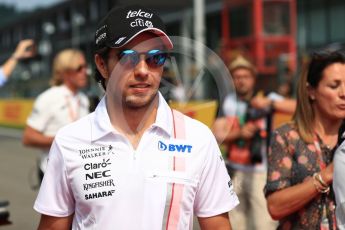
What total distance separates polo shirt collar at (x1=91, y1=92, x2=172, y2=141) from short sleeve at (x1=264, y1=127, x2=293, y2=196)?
0.93 metres

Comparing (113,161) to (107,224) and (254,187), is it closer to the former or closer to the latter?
→ (107,224)

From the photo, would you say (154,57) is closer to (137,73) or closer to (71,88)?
(137,73)

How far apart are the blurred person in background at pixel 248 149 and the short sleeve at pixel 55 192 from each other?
221 centimetres

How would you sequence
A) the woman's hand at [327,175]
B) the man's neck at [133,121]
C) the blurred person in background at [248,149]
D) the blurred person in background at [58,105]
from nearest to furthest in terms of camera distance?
the man's neck at [133,121] → the woman's hand at [327,175] → the blurred person in background at [248,149] → the blurred person in background at [58,105]

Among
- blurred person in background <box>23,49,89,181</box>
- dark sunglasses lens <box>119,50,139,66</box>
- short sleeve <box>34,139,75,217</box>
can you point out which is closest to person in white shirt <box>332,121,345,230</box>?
dark sunglasses lens <box>119,50,139,66</box>

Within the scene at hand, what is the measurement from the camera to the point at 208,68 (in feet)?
7.36

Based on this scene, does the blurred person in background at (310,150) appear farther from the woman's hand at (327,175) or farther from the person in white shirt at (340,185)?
the person in white shirt at (340,185)

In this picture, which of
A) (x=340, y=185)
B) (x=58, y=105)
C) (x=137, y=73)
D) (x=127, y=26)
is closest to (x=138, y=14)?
(x=127, y=26)

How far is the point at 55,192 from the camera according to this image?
2143 mm


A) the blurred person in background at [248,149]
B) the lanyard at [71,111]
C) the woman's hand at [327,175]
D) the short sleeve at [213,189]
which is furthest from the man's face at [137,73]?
the lanyard at [71,111]

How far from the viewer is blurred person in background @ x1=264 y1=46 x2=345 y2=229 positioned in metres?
2.81

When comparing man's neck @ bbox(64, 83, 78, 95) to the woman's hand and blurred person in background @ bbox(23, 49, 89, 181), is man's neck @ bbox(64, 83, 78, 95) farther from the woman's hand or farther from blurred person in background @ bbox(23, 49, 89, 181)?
the woman's hand

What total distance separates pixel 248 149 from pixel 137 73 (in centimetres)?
299

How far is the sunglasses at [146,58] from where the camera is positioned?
6.66 ft
